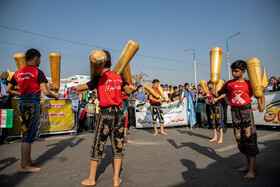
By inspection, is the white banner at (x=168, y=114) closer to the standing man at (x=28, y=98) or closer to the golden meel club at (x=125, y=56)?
the standing man at (x=28, y=98)

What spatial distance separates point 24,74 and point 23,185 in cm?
197

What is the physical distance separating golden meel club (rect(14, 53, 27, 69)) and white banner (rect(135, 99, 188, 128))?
701cm

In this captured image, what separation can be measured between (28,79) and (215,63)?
3.49 metres

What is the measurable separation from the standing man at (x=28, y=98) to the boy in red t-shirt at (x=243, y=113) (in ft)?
11.6

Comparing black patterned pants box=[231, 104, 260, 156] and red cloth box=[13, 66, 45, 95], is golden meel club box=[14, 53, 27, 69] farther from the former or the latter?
black patterned pants box=[231, 104, 260, 156]

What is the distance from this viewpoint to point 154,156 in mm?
4391

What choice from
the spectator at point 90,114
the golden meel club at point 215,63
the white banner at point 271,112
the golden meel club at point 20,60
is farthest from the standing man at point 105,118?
the white banner at point 271,112

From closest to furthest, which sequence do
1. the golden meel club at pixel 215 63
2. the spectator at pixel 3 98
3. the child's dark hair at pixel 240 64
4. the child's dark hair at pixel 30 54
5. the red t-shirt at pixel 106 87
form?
the red t-shirt at pixel 106 87 → the golden meel club at pixel 215 63 → the child's dark hair at pixel 240 64 → the child's dark hair at pixel 30 54 → the spectator at pixel 3 98

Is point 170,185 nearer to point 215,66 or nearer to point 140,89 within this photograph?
point 215,66

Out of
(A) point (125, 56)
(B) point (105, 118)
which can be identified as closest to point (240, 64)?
(A) point (125, 56)

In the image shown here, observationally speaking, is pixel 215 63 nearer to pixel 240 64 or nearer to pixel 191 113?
pixel 240 64

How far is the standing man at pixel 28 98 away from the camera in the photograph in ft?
11.6

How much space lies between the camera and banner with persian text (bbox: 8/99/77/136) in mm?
7793

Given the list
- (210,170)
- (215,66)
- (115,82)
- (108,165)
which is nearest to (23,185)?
(108,165)
